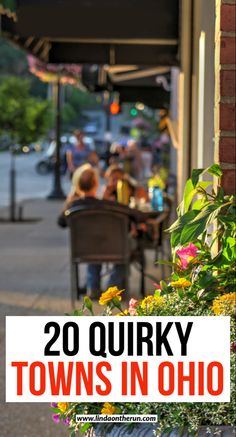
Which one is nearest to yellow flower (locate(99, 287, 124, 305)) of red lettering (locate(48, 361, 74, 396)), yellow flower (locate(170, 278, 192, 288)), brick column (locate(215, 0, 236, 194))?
yellow flower (locate(170, 278, 192, 288))

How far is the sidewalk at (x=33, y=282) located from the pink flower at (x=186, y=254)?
0.67m

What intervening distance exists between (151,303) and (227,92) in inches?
34.8

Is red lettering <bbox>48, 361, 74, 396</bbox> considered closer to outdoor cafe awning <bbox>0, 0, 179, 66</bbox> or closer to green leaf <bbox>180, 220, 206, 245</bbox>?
green leaf <bbox>180, 220, 206, 245</bbox>

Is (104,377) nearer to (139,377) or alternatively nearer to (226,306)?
(139,377)

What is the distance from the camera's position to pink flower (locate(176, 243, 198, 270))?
3.53 metres

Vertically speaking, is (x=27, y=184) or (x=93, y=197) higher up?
(x=93, y=197)

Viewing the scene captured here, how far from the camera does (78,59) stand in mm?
13117

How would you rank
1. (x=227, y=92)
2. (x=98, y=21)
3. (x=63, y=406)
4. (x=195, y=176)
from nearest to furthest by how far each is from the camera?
(x=63, y=406) < (x=195, y=176) < (x=227, y=92) < (x=98, y=21)

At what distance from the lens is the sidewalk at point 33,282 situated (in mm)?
5488

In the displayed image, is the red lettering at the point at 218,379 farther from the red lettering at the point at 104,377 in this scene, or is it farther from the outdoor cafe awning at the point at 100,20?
the outdoor cafe awning at the point at 100,20

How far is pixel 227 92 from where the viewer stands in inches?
145

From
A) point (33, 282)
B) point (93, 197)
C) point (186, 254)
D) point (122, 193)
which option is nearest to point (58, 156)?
point (122, 193)

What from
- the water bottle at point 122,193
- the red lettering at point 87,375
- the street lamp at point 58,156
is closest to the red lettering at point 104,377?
the red lettering at point 87,375

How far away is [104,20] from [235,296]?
749cm
